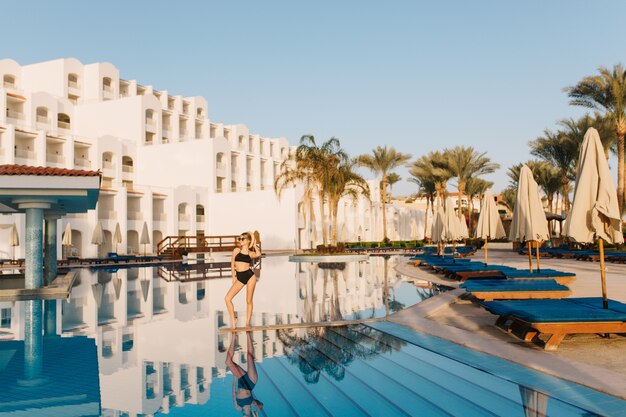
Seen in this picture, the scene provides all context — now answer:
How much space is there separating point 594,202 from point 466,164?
37.5 metres

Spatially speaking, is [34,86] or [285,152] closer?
[34,86]

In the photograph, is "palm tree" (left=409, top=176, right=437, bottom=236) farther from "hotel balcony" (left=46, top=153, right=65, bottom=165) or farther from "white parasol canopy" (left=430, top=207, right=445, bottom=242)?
"hotel balcony" (left=46, top=153, right=65, bottom=165)

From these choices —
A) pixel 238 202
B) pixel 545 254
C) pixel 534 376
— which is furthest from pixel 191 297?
pixel 238 202

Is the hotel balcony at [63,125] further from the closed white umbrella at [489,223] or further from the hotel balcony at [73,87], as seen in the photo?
the closed white umbrella at [489,223]

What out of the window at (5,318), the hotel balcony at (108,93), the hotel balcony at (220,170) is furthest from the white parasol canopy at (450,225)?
the hotel balcony at (108,93)

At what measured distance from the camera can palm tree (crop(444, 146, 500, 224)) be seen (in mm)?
43500

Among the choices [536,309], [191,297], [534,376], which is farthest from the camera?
[191,297]

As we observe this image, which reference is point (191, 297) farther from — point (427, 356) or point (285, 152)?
point (285, 152)

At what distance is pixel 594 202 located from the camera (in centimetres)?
716

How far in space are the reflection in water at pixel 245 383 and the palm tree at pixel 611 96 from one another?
26.3 metres

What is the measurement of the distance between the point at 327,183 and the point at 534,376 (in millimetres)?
26548

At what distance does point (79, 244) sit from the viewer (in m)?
34.9

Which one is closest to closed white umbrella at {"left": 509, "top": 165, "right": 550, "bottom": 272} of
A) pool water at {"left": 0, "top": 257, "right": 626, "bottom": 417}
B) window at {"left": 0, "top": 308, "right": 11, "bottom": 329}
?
pool water at {"left": 0, "top": 257, "right": 626, "bottom": 417}

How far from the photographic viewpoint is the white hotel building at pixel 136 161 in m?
37.8
